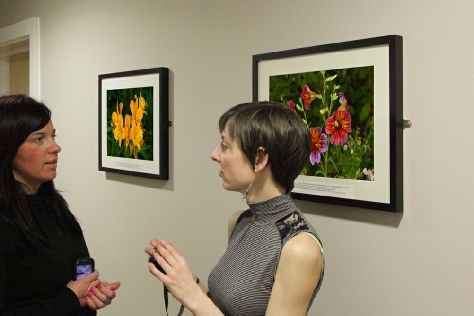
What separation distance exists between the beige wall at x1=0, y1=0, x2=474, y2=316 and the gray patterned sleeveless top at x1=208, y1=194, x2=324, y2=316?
1.37 ft

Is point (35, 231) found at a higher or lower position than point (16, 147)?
lower

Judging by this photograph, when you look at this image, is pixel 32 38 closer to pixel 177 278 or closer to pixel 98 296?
pixel 98 296

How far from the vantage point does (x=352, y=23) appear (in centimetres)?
174

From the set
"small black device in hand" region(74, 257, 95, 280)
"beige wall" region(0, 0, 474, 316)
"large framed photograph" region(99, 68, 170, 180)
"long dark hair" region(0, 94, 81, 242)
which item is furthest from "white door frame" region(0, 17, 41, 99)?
"small black device in hand" region(74, 257, 95, 280)

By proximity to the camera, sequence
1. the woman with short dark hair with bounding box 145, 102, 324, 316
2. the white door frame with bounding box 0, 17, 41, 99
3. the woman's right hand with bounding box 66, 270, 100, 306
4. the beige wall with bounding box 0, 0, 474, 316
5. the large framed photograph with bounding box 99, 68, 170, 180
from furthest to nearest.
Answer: the white door frame with bounding box 0, 17, 41, 99, the large framed photograph with bounding box 99, 68, 170, 180, the woman's right hand with bounding box 66, 270, 100, 306, the beige wall with bounding box 0, 0, 474, 316, the woman with short dark hair with bounding box 145, 102, 324, 316

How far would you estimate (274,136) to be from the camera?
1.34 metres

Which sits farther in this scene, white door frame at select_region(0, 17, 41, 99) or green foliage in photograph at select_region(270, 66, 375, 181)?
white door frame at select_region(0, 17, 41, 99)

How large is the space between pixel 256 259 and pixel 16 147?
2.59ft

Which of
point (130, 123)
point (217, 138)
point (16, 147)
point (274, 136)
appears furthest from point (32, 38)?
point (274, 136)

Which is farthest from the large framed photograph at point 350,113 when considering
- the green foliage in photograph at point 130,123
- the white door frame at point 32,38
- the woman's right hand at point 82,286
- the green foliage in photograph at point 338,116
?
the white door frame at point 32,38

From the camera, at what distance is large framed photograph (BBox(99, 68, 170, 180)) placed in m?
2.56

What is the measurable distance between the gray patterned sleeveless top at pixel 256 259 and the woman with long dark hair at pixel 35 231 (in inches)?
18.8

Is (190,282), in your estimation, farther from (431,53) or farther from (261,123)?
(431,53)

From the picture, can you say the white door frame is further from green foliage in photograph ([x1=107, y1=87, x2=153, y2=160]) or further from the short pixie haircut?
the short pixie haircut
